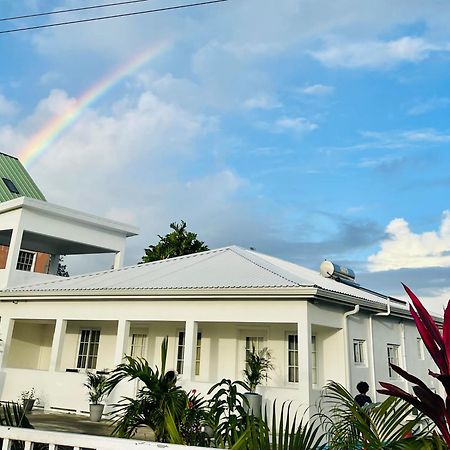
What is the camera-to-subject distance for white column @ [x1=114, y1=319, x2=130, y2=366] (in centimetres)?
1329

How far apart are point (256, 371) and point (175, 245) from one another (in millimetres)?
18848

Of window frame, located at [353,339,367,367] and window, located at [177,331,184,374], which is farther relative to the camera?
window, located at [177,331,184,374]

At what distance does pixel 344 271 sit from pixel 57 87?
39.9ft

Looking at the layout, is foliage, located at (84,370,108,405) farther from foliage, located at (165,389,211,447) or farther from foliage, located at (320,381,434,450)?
foliage, located at (320,381,434,450)

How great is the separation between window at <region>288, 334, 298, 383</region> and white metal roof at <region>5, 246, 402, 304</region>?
1.78 m

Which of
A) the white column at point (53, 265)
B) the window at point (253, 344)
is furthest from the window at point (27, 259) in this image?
the window at point (253, 344)

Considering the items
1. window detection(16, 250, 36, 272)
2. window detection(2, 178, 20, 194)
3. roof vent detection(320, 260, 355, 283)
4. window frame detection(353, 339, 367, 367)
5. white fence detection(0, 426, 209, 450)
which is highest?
window detection(2, 178, 20, 194)

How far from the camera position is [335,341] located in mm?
12773

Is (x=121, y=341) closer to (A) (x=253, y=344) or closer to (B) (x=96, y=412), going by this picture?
(B) (x=96, y=412)

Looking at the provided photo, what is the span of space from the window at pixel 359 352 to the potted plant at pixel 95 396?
23.1 feet

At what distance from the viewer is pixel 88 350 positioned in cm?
1636

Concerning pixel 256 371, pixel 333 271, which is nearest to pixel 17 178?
pixel 333 271

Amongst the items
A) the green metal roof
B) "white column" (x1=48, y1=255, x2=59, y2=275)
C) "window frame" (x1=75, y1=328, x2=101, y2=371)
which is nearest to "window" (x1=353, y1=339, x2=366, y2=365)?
"window frame" (x1=75, y1=328, x2=101, y2=371)

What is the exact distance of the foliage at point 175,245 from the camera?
29.4 m
